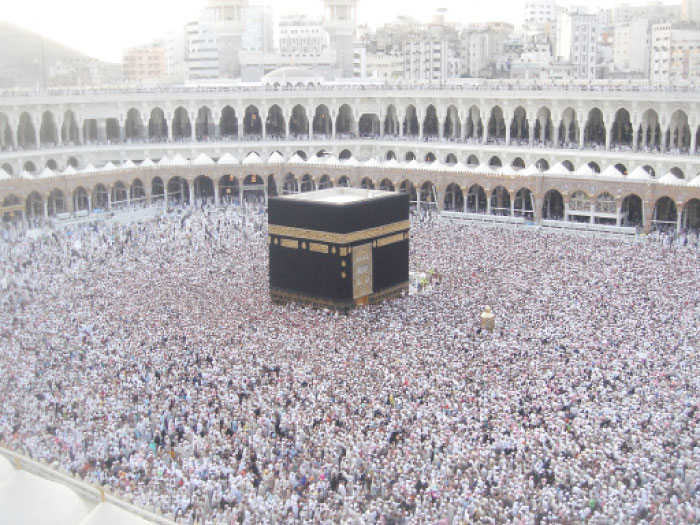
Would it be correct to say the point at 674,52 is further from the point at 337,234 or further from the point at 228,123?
the point at 337,234

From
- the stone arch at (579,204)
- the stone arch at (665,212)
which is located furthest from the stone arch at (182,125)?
the stone arch at (665,212)

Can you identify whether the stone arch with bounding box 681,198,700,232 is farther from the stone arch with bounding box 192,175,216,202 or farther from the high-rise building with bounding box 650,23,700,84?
the high-rise building with bounding box 650,23,700,84

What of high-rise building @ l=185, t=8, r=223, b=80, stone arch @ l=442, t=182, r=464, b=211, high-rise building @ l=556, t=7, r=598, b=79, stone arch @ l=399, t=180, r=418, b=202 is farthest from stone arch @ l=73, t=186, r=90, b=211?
high-rise building @ l=556, t=7, r=598, b=79

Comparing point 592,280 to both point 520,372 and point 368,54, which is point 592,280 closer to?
point 520,372

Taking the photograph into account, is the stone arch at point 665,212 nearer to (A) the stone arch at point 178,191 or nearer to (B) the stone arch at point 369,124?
(B) the stone arch at point 369,124

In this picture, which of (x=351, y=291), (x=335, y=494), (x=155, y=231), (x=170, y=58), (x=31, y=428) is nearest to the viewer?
(x=335, y=494)

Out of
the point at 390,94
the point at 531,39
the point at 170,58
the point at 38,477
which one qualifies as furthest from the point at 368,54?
the point at 38,477
